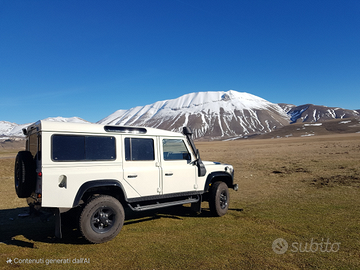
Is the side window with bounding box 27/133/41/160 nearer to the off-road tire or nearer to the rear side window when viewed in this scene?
the rear side window

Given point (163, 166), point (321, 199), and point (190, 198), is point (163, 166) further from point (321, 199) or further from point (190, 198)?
point (321, 199)

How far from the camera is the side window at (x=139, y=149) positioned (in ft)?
20.8

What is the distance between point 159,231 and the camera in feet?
21.0

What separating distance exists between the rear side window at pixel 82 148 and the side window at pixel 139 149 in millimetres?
354

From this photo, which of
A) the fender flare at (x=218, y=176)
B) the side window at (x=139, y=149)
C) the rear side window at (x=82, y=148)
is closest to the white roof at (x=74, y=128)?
the rear side window at (x=82, y=148)

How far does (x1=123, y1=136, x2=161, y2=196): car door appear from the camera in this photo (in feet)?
20.4

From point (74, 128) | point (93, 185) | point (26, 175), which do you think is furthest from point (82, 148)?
point (26, 175)

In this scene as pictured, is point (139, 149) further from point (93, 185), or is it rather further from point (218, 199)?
point (218, 199)

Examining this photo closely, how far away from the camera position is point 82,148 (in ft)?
18.9

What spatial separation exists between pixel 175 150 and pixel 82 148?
2452mm

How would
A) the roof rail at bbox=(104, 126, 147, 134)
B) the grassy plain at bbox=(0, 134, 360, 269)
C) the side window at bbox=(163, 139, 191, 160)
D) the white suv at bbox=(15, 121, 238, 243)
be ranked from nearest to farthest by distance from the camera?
the grassy plain at bbox=(0, 134, 360, 269) → the white suv at bbox=(15, 121, 238, 243) → the roof rail at bbox=(104, 126, 147, 134) → the side window at bbox=(163, 139, 191, 160)

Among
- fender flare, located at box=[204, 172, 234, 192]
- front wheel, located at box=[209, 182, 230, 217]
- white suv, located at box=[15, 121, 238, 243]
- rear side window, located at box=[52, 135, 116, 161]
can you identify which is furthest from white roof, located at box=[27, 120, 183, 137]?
front wheel, located at box=[209, 182, 230, 217]

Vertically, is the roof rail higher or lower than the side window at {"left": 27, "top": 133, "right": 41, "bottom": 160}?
higher

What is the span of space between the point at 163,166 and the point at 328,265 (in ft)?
13.0
